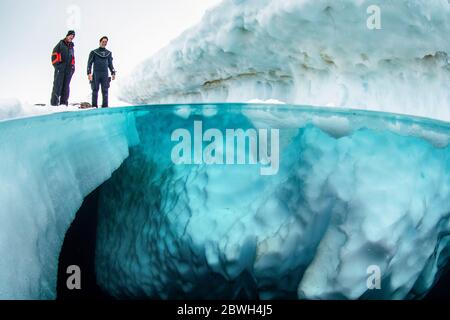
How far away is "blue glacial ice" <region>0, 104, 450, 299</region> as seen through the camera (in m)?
1.56

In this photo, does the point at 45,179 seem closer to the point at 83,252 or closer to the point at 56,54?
the point at 83,252

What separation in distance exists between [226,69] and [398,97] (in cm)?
145

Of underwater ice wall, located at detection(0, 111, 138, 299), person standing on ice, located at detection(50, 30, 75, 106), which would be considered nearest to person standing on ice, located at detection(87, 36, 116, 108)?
person standing on ice, located at detection(50, 30, 75, 106)

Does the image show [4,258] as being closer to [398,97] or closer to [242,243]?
[242,243]

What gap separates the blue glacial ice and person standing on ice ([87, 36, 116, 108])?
1936 mm

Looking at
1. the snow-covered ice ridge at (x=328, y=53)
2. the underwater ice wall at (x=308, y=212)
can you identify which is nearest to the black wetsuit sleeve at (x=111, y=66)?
the snow-covered ice ridge at (x=328, y=53)

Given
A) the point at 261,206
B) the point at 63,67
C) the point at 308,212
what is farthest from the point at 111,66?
the point at 308,212

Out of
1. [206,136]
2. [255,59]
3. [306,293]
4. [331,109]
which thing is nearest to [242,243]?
[306,293]

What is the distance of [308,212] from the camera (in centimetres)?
165

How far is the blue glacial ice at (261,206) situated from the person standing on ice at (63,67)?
203 centimetres

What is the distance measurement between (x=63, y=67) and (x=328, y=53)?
2433mm

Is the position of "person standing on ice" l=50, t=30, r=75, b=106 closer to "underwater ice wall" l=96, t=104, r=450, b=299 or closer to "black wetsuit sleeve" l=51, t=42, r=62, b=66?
"black wetsuit sleeve" l=51, t=42, r=62, b=66

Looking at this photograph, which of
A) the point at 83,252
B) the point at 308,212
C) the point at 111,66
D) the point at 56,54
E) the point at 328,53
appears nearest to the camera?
the point at 308,212

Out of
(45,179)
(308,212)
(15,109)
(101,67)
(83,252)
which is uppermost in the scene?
(101,67)
